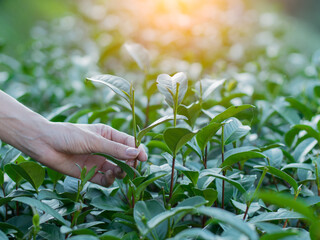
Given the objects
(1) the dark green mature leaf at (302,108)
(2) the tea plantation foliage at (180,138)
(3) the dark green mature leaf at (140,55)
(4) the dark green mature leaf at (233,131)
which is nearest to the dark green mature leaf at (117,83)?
(2) the tea plantation foliage at (180,138)

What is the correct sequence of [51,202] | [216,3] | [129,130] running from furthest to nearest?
[216,3]
[129,130]
[51,202]

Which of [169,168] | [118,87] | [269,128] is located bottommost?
[269,128]

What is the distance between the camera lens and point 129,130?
1.78 m

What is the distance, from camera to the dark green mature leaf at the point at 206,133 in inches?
43.9

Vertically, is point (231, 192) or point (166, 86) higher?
point (166, 86)

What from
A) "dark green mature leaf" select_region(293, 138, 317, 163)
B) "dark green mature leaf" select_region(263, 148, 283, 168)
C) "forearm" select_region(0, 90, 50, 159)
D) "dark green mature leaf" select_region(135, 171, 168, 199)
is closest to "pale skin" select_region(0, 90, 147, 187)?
"forearm" select_region(0, 90, 50, 159)

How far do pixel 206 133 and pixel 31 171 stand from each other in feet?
1.78

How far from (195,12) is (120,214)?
321cm

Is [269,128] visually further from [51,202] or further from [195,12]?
[195,12]

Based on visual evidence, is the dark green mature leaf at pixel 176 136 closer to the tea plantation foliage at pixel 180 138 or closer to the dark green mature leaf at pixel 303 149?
the tea plantation foliage at pixel 180 138

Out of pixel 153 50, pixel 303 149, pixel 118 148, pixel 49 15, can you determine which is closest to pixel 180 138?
pixel 118 148

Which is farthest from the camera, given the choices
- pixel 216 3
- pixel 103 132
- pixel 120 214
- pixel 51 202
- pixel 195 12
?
pixel 216 3

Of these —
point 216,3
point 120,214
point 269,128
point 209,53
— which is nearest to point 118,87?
point 120,214

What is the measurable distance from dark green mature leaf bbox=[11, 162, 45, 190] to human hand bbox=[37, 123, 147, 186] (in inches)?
2.9
